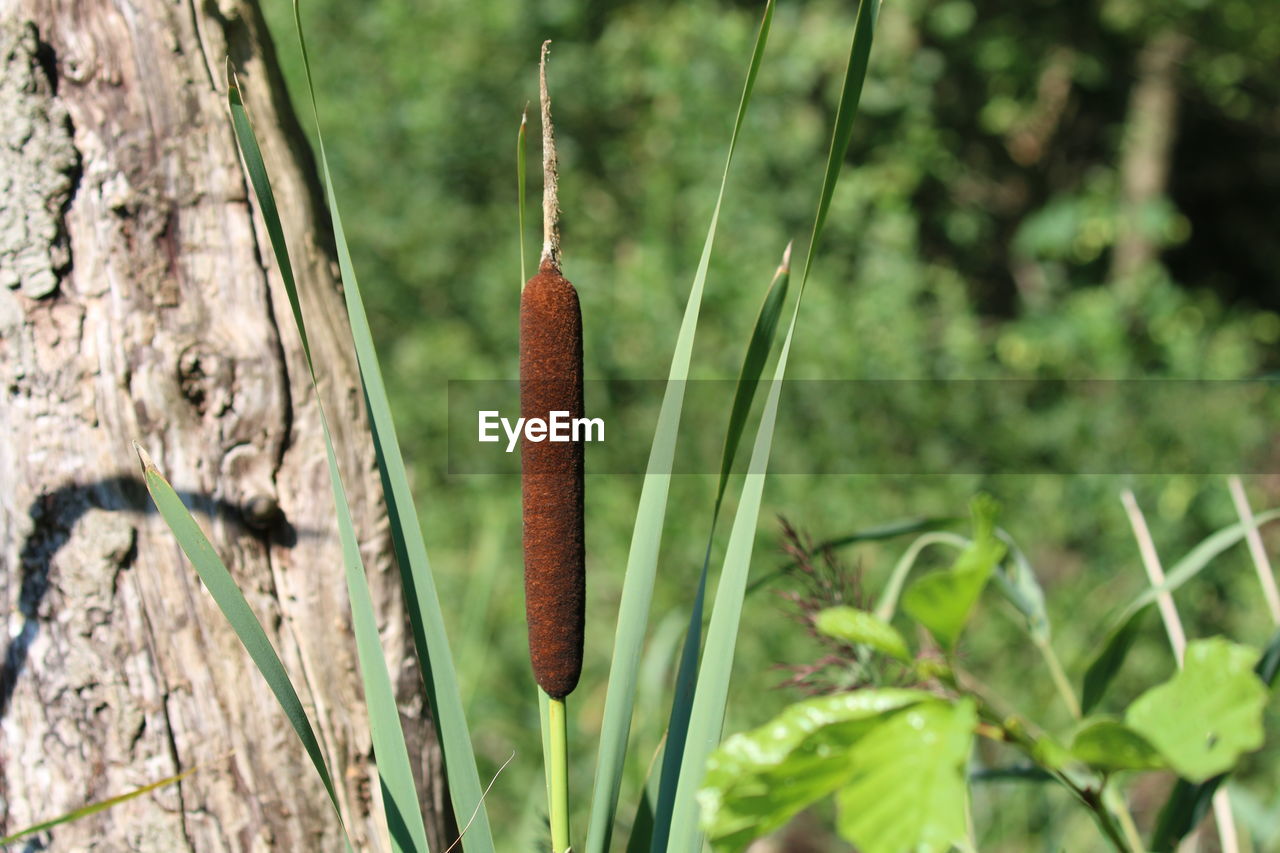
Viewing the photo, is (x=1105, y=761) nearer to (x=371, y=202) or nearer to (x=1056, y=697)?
(x=1056, y=697)

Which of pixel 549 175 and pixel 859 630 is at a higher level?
pixel 549 175

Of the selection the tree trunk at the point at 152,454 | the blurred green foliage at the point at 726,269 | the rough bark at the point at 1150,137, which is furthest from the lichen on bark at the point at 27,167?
the rough bark at the point at 1150,137

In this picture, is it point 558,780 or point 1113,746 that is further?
point 558,780

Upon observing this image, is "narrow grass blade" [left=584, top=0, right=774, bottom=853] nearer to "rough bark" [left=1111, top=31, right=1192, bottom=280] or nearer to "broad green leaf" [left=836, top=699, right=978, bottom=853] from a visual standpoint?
"broad green leaf" [left=836, top=699, right=978, bottom=853]

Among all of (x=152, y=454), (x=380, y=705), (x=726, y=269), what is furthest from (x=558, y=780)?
(x=726, y=269)

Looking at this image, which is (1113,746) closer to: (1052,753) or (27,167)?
(1052,753)

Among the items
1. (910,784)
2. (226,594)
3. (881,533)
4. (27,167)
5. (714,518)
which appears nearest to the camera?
(910,784)

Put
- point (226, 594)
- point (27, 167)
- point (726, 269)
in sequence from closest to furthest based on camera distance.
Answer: point (226, 594) < point (27, 167) < point (726, 269)
